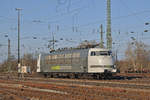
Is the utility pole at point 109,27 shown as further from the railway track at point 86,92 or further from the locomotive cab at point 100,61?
the railway track at point 86,92

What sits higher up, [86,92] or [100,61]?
[100,61]

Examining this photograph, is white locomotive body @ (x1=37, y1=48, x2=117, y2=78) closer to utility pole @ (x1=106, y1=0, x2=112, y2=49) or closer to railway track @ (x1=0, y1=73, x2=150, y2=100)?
utility pole @ (x1=106, y1=0, x2=112, y2=49)

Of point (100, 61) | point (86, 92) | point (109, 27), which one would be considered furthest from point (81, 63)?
point (86, 92)

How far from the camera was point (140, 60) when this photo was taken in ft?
280

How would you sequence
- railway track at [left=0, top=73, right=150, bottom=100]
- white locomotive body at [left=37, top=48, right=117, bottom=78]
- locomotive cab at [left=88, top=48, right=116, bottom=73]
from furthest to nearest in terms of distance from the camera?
1. white locomotive body at [left=37, top=48, right=117, bottom=78]
2. locomotive cab at [left=88, top=48, right=116, bottom=73]
3. railway track at [left=0, top=73, right=150, bottom=100]

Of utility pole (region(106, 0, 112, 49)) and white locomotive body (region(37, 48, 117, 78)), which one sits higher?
utility pole (region(106, 0, 112, 49))

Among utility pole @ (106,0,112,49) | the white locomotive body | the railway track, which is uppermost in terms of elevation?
utility pole @ (106,0,112,49)

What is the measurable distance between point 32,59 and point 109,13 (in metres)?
51.8

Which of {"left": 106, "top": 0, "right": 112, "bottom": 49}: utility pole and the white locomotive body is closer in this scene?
the white locomotive body

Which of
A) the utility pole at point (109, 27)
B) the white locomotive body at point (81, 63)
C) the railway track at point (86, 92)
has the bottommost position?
the railway track at point (86, 92)

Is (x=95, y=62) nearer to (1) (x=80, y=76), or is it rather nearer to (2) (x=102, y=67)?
(2) (x=102, y=67)

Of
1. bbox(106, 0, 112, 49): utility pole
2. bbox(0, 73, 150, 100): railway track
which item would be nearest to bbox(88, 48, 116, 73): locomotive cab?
bbox(106, 0, 112, 49): utility pole

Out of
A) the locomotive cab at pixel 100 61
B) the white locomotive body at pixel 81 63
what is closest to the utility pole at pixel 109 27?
the white locomotive body at pixel 81 63

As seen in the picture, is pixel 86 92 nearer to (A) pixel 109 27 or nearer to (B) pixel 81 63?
(B) pixel 81 63
